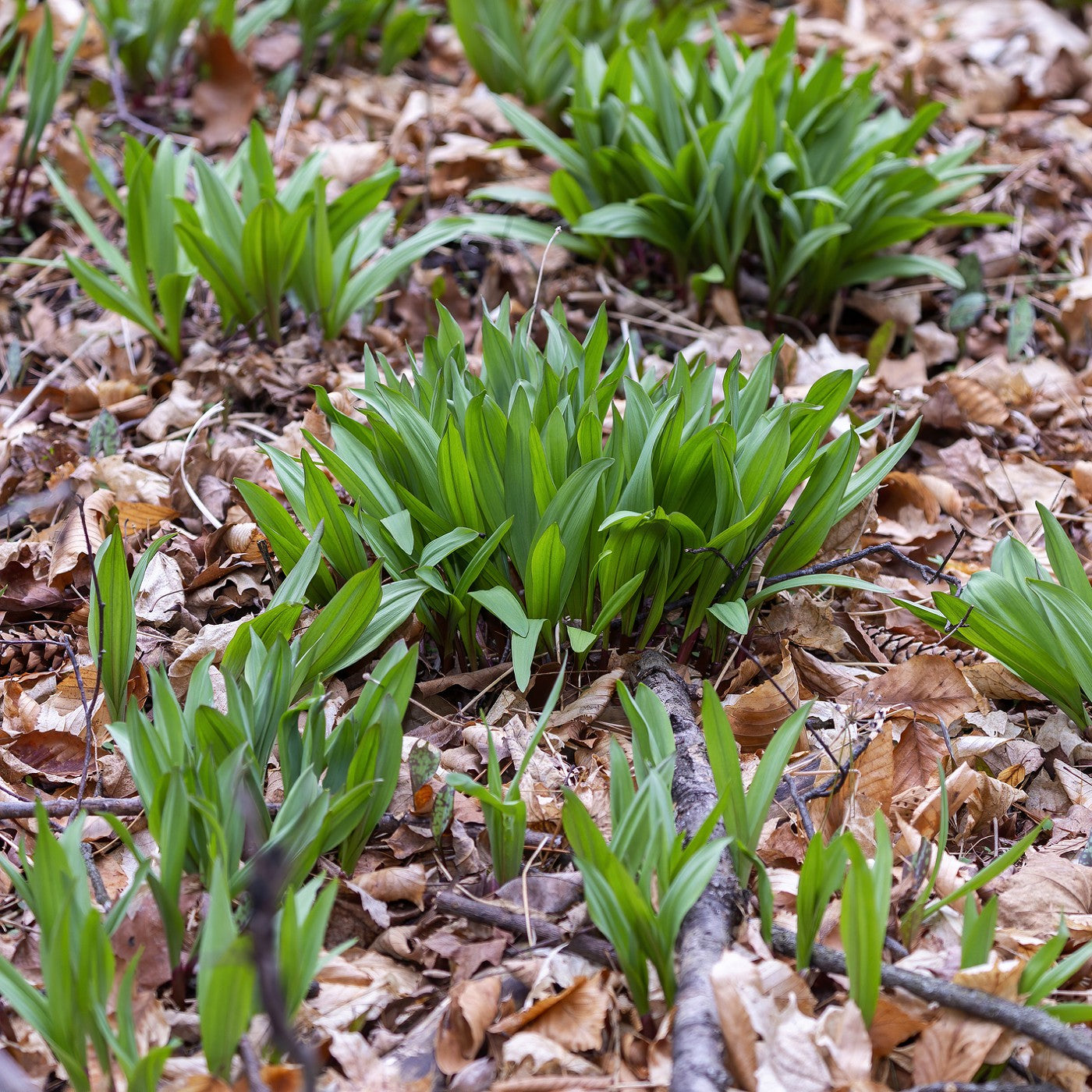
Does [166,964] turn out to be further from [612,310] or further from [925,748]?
[612,310]

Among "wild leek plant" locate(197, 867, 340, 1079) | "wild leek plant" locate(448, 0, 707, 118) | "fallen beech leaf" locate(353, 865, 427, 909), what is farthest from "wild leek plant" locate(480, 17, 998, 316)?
"wild leek plant" locate(197, 867, 340, 1079)

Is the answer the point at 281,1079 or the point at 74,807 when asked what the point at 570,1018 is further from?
the point at 74,807

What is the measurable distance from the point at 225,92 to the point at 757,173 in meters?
2.09

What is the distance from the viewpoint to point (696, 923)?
4.76ft

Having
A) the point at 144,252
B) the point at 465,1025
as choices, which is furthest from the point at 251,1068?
the point at 144,252

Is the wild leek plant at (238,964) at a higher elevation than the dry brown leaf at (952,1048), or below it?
higher

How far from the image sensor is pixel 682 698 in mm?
1895

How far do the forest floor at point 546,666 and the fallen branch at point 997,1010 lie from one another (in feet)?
0.09

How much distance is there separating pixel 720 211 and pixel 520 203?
0.81 meters

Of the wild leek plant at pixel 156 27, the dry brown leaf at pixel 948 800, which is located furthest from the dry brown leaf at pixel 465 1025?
the wild leek plant at pixel 156 27

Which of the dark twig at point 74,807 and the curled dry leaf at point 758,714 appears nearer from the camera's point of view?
the dark twig at point 74,807

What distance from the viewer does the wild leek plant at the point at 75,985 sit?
120 cm

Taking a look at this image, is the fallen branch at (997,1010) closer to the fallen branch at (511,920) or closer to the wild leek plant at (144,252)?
the fallen branch at (511,920)

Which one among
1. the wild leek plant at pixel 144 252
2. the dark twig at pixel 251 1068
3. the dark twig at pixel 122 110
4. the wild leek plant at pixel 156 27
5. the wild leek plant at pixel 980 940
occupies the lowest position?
the dark twig at pixel 251 1068
